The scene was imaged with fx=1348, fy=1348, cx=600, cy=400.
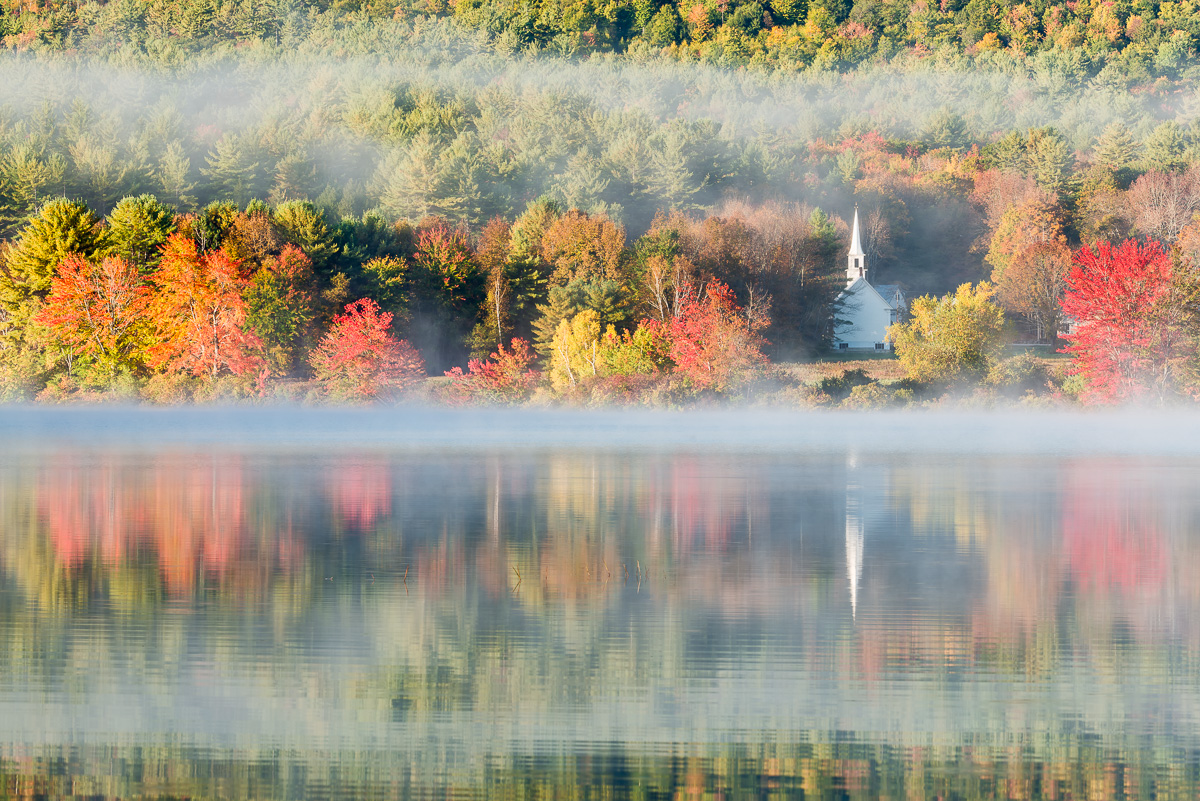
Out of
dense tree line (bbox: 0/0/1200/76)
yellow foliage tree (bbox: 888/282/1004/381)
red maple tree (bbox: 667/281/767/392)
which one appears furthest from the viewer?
dense tree line (bbox: 0/0/1200/76)

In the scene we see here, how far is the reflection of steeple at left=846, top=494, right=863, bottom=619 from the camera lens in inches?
537

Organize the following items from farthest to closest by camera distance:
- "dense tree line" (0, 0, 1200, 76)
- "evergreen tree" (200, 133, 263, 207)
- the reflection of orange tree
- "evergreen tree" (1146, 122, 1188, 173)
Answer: "dense tree line" (0, 0, 1200, 76)
"evergreen tree" (1146, 122, 1188, 173)
"evergreen tree" (200, 133, 263, 207)
the reflection of orange tree

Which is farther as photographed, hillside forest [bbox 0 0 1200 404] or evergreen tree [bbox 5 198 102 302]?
evergreen tree [bbox 5 198 102 302]

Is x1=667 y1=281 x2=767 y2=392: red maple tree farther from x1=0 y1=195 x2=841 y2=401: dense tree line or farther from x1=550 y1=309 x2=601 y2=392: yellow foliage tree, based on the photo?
x1=550 y1=309 x2=601 y2=392: yellow foliage tree

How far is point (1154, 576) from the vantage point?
14.6 m

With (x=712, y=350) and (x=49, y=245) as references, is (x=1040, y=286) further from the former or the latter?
(x=49, y=245)

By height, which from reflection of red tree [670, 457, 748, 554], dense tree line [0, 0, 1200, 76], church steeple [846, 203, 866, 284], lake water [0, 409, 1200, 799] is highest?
dense tree line [0, 0, 1200, 76]

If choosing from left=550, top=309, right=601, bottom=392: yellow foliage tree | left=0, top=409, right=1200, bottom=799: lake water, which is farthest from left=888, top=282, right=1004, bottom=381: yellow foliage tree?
left=0, top=409, right=1200, bottom=799: lake water

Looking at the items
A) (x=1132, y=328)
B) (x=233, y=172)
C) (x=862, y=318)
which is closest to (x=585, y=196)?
(x=862, y=318)

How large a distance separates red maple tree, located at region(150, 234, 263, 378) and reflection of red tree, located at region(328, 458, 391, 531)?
95.9 ft

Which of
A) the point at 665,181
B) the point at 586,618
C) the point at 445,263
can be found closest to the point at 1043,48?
the point at 665,181

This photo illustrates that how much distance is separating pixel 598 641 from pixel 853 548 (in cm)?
638

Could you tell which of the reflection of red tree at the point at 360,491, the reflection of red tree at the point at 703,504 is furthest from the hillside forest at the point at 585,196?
the reflection of red tree at the point at 703,504

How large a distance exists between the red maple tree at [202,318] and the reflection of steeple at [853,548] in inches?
1643
